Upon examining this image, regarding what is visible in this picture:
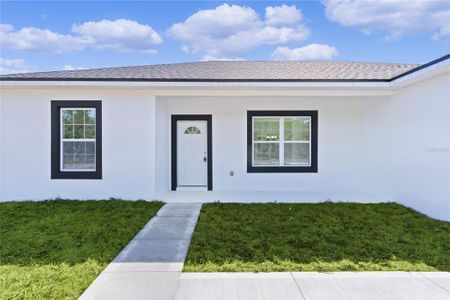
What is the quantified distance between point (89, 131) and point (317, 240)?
637 cm

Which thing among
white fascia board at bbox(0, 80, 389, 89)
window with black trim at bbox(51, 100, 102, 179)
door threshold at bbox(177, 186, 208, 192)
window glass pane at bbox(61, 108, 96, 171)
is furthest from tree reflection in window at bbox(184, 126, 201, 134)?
window glass pane at bbox(61, 108, 96, 171)

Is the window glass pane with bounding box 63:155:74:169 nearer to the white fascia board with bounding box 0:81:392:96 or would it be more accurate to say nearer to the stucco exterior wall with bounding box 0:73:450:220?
the stucco exterior wall with bounding box 0:73:450:220

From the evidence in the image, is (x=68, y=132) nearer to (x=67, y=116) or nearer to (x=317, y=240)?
(x=67, y=116)

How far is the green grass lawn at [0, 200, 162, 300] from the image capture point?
142 inches

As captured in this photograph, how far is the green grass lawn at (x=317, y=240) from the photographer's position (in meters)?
4.21

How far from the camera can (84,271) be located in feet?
13.0

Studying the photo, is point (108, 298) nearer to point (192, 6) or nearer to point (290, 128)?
point (290, 128)

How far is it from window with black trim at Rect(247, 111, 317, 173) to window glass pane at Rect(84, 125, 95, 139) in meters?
4.44

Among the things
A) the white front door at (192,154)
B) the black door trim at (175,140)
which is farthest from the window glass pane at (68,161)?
the white front door at (192,154)

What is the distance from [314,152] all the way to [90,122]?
21.5ft

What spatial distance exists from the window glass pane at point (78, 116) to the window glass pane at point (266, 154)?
5.01 metres

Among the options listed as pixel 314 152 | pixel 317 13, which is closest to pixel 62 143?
pixel 314 152

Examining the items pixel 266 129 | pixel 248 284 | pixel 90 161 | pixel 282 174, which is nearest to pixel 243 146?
pixel 266 129

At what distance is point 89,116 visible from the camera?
27.6ft
